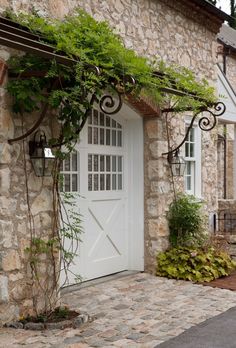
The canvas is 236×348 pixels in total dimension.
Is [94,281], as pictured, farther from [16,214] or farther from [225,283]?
[16,214]

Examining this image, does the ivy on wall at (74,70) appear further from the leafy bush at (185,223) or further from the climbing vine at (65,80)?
the leafy bush at (185,223)

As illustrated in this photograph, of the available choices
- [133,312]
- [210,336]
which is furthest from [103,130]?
A: [210,336]

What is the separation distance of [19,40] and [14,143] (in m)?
1.21

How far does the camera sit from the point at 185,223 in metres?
8.05

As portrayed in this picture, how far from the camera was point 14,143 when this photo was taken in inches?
211

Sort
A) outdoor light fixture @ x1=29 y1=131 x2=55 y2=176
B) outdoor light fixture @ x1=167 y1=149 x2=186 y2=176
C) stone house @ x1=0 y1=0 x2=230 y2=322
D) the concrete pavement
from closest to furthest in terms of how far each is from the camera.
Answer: the concrete pavement, outdoor light fixture @ x1=29 y1=131 x2=55 y2=176, stone house @ x1=0 y1=0 x2=230 y2=322, outdoor light fixture @ x1=167 y1=149 x2=186 y2=176

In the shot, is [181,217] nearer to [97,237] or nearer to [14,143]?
[97,237]

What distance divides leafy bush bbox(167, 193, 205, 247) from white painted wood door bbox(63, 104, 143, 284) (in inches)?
25.8

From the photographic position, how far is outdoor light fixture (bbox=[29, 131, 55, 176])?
5.47 metres

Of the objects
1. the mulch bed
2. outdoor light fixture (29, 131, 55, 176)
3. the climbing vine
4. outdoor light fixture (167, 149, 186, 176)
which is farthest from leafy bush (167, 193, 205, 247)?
outdoor light fixture (29, 131, 55, 176)

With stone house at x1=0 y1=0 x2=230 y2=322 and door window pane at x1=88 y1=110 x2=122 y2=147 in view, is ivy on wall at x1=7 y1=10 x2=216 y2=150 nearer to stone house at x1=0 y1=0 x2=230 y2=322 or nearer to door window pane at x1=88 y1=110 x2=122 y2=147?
stone house at x1=0 y1=0 x2=230 y2=322

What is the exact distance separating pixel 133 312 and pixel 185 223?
252 centimetres

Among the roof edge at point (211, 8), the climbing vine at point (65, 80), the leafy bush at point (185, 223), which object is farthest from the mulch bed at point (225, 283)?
the roof edge at point (211, 8)

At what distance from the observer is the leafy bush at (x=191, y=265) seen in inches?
302
